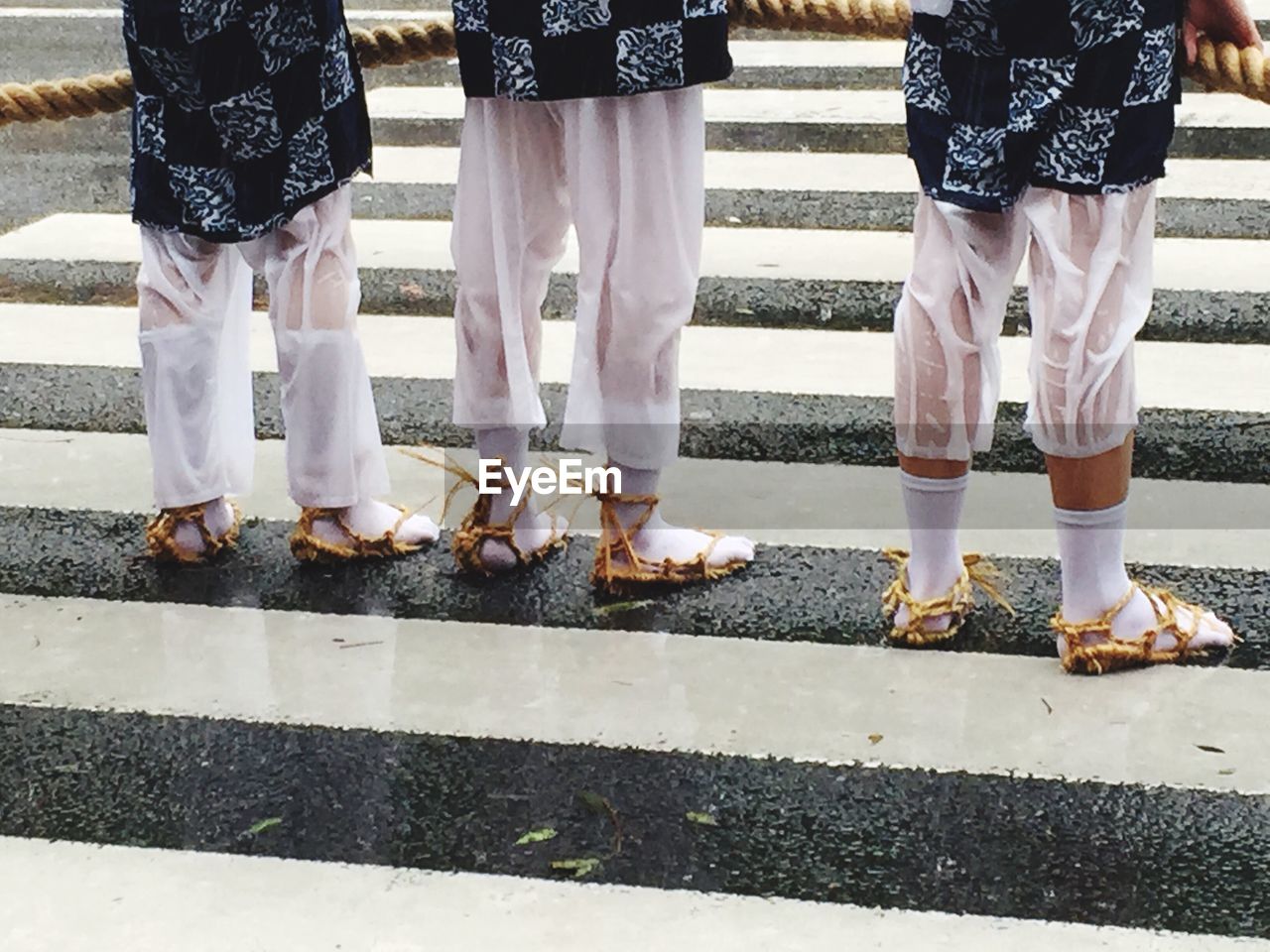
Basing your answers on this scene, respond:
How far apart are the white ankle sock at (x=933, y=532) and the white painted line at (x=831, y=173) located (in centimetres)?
275

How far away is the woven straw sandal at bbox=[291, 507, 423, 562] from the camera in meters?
3.37

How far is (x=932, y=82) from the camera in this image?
2748mm

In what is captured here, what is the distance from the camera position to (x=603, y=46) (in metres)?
2.88

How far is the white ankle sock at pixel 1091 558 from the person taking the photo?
9.34 feet

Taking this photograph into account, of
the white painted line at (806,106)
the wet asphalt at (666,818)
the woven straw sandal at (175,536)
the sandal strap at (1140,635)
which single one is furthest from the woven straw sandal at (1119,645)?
the white painted line at (806,106)

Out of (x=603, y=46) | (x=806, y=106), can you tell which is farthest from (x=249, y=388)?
(x=806, y=106)

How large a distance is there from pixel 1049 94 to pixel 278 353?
1.39 m

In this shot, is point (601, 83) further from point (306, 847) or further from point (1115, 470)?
point (306, 847)

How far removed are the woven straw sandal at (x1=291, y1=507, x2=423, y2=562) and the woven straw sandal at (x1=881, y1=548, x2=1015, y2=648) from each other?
3.10 ft

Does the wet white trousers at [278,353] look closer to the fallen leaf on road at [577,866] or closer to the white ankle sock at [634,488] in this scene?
the white ankle sock at [634,488]

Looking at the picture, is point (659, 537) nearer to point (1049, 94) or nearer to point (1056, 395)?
point (1056, 395)

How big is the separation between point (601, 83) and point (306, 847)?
127 cm

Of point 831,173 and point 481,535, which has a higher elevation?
point 831,173

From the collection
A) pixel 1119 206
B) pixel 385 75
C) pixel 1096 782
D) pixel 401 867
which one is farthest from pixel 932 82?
pixel 385 75
